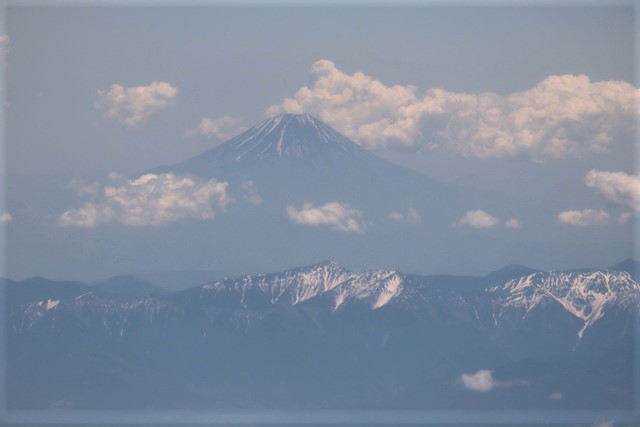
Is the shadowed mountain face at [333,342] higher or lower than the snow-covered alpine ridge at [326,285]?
lower

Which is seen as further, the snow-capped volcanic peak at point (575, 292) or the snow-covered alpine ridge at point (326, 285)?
the snow-covered alpine ridge at point (326, 285)

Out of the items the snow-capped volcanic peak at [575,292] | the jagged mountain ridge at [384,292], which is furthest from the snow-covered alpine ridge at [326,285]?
the snow-capped volcanic peak at [575,292]

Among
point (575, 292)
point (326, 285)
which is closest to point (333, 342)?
point (326, 285)

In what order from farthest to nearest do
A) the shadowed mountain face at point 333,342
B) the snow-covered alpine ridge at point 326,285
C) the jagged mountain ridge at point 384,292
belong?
1. the snow-covered alpine ridge at point 326,285
2. the jagged mountain ridge at point 384,292
3. the shadowed mountain face at point 333,342

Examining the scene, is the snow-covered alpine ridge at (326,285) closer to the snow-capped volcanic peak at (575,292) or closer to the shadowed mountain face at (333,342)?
the shadowed mountain face at (333,342)

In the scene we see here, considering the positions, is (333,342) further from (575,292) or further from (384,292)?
(575,292)

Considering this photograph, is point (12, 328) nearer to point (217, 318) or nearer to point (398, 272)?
point (217, 318)

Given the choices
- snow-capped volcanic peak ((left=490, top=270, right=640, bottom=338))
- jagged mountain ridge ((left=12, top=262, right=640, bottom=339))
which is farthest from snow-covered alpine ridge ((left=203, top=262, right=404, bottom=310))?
snow-capped volcanic peak ((left=490, top=270, right=640, bottom=338))
